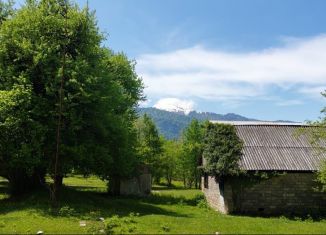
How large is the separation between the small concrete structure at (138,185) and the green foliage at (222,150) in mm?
13634

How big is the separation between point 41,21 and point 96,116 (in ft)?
28.2

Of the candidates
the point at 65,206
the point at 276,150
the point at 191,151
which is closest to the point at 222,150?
the point at 276,150

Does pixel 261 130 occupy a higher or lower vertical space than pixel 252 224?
higher

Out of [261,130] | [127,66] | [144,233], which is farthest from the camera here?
[127,66]

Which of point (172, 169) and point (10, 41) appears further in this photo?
point (172, 169)

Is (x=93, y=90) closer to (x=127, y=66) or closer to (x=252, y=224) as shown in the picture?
(x=252, y=224)

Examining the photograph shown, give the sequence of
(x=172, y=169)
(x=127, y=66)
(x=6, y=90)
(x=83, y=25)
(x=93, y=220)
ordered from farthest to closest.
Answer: (x=172, y=169) → (x=127, y=66) → (x=83, y=25) → (x=6, y=90) → (x=93, y=220)

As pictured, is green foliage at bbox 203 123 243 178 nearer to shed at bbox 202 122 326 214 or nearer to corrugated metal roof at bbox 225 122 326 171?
shed at bbox 202 122 326 214

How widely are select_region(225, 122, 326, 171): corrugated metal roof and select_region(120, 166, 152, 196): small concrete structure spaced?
49.1ft

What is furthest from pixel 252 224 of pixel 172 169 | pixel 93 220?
pixel 172 169

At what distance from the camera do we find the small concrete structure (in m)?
48.4

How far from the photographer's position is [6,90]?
104 ft

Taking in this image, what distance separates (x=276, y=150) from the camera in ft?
124

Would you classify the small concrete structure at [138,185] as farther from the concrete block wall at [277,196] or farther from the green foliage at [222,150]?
the concrete block wall at [277,196]
